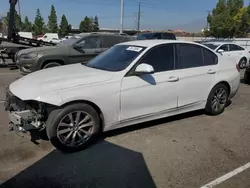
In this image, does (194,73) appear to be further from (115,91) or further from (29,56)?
(29,56)

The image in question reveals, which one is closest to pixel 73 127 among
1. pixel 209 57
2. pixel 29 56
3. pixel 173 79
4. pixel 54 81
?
pixel 54 81

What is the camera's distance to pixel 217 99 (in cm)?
590

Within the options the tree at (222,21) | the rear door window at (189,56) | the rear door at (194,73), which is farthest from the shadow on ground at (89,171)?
the tree at (222,21)

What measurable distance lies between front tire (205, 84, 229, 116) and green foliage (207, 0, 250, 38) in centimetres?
4980

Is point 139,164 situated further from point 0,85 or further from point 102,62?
point 0,85

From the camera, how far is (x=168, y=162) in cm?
386

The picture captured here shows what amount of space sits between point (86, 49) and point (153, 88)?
5801 millimetres

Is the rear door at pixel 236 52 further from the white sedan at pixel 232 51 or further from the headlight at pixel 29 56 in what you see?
the headlight at pixel 29 56

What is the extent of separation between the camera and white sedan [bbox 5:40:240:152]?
3.95 meters

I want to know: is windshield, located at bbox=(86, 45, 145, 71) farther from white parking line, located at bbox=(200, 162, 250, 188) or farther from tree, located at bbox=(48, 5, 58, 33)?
tree, located at bbox=(48, 5, 58, 33)

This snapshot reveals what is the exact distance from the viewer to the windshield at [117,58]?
466 cm

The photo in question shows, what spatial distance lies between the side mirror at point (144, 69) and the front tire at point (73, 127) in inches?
37.7

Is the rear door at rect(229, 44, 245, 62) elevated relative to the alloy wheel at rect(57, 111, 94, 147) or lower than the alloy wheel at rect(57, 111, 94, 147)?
elevated

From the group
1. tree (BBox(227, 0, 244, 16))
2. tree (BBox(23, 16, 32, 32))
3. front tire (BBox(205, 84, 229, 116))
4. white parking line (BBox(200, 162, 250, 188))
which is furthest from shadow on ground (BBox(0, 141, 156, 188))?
tree (BBox(23, 16, 32, 32))
